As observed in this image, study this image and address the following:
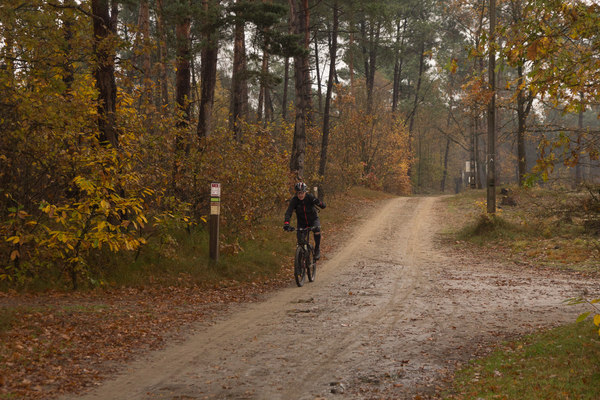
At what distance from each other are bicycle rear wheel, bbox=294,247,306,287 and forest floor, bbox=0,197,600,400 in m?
0.30

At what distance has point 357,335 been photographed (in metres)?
7.06

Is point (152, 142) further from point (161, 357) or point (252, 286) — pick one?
point (161, 357)

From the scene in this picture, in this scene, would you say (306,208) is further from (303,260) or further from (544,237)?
(544,237)

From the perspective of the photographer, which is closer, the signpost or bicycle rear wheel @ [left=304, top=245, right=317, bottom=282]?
the signpost

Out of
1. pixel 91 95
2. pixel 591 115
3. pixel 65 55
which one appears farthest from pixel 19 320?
pixel 591 115

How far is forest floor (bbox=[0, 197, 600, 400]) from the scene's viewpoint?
5.17 m

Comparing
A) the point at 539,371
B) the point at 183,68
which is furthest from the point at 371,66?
the point at 539,371

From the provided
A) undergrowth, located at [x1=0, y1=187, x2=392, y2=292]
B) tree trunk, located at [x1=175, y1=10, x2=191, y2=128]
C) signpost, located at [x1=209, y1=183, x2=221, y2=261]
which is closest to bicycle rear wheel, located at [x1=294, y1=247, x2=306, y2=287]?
undergrowth, located at [x1=0, y1=187, x2=392, y2=292]

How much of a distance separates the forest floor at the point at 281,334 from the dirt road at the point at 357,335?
24 millimetres

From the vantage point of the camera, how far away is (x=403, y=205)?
29984mm

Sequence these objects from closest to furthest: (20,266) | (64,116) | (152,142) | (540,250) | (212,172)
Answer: (64,116) < (20,266) < (152,142) < (212,172) < (540,250)

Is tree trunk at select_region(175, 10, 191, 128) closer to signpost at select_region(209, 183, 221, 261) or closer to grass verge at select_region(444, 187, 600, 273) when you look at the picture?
signpost at select_region(209, 183, 221, 261)

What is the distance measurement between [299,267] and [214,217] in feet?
7.64

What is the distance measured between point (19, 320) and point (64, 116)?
345 cm
